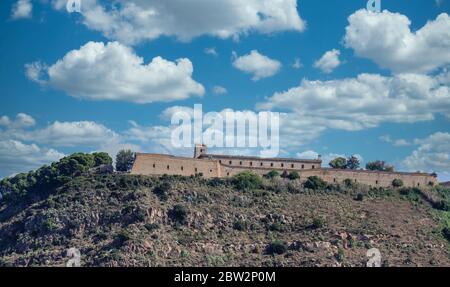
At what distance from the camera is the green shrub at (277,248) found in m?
59.2

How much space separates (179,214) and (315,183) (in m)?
18.6

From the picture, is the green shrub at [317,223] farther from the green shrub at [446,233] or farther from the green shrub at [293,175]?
the green shrub at [446,233]

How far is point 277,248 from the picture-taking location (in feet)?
195

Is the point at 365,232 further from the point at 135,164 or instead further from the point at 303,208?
the point at 135,164

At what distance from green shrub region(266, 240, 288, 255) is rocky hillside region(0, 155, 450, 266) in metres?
0.09

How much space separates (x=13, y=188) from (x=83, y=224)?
18.5m

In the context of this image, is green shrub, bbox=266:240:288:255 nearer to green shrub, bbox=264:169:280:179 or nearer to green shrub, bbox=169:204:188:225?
green shrub, bbox=169:204:188:225

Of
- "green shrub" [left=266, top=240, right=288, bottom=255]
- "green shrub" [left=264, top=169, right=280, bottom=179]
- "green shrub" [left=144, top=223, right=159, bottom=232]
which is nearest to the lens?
"green shrub" [left=266, top=240, right=288, bottom=255]

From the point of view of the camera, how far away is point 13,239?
64.9 meters

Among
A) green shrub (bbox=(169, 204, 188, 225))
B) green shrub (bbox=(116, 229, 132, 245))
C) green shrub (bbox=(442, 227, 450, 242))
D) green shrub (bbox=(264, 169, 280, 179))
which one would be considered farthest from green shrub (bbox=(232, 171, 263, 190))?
green shrub (bbox=(442, 227, 450, 242))

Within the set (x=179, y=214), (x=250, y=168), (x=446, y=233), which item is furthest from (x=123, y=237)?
(x=446, y=233)

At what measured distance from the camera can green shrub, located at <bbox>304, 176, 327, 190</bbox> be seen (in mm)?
74250
